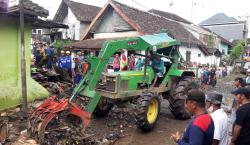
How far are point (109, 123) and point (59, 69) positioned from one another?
554cm

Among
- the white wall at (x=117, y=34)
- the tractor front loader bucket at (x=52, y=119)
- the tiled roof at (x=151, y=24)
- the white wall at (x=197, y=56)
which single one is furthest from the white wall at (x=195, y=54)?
the tractor front loader bucket at (x=52, y=119)

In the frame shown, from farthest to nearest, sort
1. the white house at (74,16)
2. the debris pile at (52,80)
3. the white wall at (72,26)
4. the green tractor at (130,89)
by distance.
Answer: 1. the white wall at (72,26)
2. the white house at (74,16)
3. the debris pile at (52,80)
4. the green tractor at (130,89)

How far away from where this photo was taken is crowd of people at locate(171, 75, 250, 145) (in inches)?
123

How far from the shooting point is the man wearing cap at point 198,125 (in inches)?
122

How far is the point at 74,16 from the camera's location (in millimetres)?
29359

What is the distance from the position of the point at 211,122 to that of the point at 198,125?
20 centimetres

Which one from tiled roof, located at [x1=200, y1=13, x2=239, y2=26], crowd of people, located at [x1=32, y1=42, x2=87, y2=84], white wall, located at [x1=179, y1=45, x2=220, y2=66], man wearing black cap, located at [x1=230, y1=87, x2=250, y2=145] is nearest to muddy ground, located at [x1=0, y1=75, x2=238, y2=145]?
man wearing black cap, located at [x1=230, y1=87, x2=250, y2=145]

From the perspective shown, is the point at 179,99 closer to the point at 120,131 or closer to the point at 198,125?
the point at 120,131

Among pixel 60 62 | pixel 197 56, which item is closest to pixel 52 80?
pixel 60 62

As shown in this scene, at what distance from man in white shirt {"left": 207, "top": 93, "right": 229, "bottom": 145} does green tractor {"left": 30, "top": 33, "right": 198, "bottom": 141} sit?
324cm

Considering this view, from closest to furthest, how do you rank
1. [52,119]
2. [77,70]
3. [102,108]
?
[52,119], [102,108], [77,70]

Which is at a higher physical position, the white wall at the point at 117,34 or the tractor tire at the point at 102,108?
the white wall at the point at 117,34

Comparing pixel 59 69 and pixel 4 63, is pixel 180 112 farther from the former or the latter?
pixel 59 69

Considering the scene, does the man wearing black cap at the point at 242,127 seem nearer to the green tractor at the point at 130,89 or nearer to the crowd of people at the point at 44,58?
the green tractor at the point at 130,89
